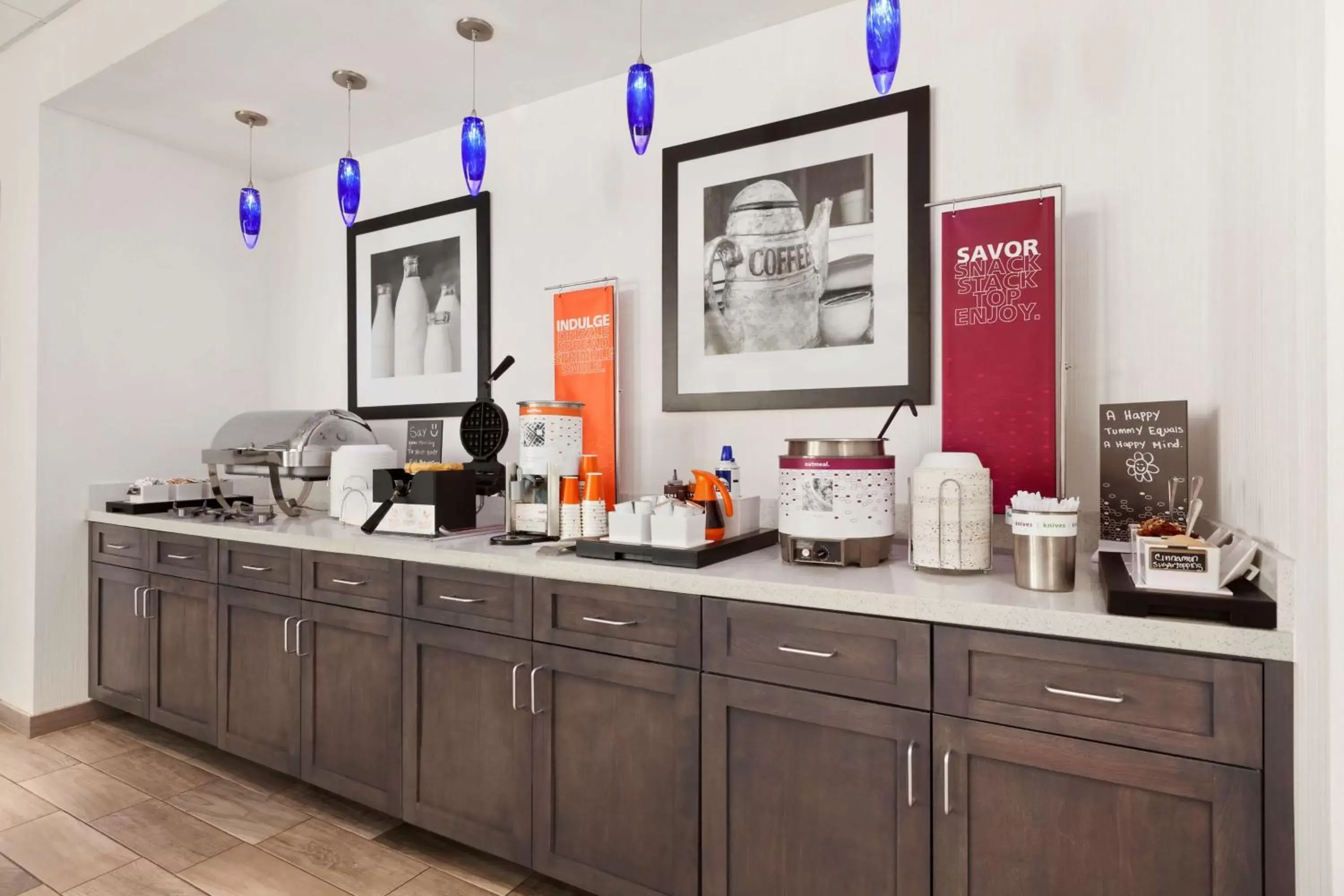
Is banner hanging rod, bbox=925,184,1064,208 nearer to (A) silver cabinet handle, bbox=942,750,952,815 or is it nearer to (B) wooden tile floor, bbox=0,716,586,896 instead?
(A) silver cabinet handle, bbox=942,750,952,815

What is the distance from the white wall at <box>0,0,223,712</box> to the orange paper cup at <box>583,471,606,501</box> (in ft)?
8.39

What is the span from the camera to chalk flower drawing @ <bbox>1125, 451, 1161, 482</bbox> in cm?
169

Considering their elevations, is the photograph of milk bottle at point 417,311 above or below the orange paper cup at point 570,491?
above

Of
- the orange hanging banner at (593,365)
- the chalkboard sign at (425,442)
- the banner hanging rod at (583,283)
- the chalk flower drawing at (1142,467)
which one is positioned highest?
the banner hanging rod at (583,283)

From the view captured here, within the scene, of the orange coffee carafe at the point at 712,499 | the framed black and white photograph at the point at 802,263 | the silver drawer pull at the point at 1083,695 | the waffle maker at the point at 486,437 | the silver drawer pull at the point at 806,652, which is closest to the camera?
the silver drawer pull at the point at 1083,695

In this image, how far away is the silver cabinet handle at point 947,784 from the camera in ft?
4.58

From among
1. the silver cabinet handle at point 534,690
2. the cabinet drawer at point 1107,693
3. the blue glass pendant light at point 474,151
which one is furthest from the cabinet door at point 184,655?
the cabinet drawer at point 1107,693

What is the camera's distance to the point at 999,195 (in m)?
1.96

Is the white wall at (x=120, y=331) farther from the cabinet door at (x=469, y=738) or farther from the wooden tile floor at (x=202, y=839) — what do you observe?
the cabinet door at (x=469, y=738)

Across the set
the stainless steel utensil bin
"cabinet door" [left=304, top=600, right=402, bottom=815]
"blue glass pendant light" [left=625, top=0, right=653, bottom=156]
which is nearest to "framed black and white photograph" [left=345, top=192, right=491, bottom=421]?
"cabinet door" [left=304, top=600, right=402, bottom=815]

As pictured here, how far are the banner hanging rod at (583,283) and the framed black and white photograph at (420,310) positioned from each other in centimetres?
38

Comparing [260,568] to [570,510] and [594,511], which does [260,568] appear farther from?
[594,511]

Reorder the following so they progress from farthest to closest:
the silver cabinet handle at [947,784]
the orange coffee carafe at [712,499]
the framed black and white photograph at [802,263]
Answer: the framed black and white photograph at [802,263] → the orange coffee carafe at [712,499] → the silver cabinet handle at [947,784]

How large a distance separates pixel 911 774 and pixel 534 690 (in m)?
0.94
